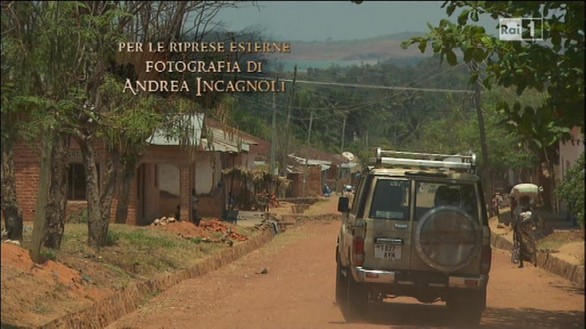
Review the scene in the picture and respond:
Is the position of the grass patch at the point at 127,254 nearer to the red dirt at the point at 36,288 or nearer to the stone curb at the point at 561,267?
the red dirt at the point at 36,288

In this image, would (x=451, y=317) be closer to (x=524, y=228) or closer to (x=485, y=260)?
(x=485, y=260)

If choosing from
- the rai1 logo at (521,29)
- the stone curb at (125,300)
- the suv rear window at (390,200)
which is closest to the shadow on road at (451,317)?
the suv rear window at (390,200)

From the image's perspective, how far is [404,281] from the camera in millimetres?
14992

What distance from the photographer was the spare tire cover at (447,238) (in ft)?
47.8

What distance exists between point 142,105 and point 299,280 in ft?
16.0

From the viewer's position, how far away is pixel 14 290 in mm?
15352

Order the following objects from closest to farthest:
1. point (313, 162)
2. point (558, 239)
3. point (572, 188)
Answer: point (572, 188)
point (558, 239)
point (313, 162)

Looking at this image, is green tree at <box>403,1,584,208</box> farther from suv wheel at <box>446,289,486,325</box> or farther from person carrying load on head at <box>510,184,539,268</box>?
person carrying load on head at <box>510,184,539,268</box>

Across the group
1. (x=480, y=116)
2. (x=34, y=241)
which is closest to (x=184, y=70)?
(x=34, y=241)

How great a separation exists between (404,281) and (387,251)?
1.54ft

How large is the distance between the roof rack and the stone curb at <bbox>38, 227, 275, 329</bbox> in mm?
4741

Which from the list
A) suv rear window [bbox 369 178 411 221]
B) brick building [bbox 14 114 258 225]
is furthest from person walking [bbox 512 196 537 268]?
suv rear window [bbox 369 178 411 221]

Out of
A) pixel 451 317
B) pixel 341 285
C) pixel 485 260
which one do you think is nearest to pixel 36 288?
pixel 341 285

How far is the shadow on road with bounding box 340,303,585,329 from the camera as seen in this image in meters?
15.4
